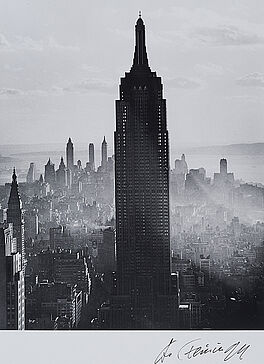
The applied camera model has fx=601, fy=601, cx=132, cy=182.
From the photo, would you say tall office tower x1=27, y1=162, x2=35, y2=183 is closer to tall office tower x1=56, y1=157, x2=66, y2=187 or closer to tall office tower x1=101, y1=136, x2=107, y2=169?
tall office tower x1=56, y1=157, x2=66, y2=187

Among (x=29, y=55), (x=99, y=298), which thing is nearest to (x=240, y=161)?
(x=99, y=298)

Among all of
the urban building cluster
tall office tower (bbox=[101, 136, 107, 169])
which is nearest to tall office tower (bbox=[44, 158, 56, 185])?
the urban building cluster

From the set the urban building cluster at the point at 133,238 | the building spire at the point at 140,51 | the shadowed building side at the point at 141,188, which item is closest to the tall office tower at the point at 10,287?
the urban building cluster at the point at 133,238

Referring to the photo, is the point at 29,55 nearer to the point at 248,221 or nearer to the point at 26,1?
the point at 26,1

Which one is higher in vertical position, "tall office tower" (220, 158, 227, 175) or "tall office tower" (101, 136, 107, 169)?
"tall office tower" (101, 136, 107, 169)

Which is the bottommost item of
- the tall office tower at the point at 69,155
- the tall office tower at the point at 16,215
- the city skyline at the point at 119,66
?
the tall office tower at the point at 16,215
